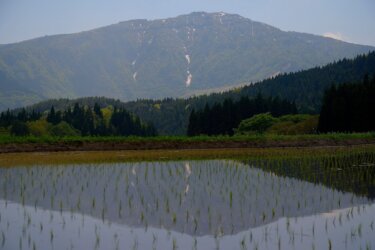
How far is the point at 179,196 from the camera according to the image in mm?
19156

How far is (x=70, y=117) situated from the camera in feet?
424

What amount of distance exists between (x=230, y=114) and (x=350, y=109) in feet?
129

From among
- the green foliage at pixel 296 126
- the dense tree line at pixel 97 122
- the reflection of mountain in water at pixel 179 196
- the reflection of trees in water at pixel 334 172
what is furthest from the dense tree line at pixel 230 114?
the reflection of mountain in water at pixel 179 196

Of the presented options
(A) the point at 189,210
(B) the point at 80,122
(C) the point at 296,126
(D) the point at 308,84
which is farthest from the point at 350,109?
(D) the point at 308,84

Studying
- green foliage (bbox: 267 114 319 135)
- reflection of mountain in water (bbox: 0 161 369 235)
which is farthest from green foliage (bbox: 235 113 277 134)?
reflection of mountain in water (bbox: 0 161 369 235)

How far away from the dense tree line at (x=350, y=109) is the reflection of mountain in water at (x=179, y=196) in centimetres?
4274

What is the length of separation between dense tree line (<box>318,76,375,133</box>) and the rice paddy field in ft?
138

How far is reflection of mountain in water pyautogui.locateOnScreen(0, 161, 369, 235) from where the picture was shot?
15.0 meters

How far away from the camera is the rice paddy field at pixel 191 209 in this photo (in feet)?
41.3

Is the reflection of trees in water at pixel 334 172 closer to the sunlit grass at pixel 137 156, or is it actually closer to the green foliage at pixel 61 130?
the sunlit grass at pixel 137 156

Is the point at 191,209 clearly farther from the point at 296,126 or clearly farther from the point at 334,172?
the point at 296,126

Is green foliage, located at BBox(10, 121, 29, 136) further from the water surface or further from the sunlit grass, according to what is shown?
the water surface

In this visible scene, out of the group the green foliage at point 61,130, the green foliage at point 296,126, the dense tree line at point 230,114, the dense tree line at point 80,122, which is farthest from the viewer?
the dense tree line at point 80,122

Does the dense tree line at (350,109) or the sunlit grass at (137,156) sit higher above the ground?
the dense tree line at (350,109)
